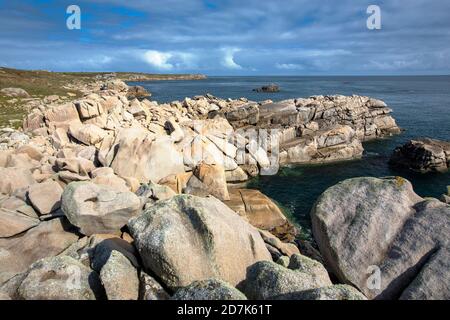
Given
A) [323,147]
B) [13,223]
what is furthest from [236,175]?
[13,223]

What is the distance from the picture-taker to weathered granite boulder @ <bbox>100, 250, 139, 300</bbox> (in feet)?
36.4

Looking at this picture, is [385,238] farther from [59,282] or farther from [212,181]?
[212,181]

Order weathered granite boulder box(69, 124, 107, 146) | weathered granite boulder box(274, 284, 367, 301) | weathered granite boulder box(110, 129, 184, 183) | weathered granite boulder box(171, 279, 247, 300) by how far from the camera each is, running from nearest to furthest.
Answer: weathered granite boulder box(274, 284, 367, 301)
weathered granite boulder box(171, 279, 247, 300)
weathered granite boulder box(110, 129, 184, 183)
weathered granite boulder box(69, 124, 107, 146)

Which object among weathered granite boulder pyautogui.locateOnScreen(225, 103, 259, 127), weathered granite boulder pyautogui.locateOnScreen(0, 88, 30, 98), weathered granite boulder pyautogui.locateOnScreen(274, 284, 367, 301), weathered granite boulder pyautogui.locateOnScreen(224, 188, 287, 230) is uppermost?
weathered granite boulder pyautogui.locateOnScreen(0, 88, 30, 98)

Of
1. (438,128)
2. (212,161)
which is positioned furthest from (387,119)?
(212,161)

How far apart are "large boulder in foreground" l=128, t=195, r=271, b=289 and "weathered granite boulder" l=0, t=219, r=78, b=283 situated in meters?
8.78

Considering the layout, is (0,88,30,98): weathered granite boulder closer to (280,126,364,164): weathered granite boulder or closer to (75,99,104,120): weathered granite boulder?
(75,99,104,120): weathered granite boulder

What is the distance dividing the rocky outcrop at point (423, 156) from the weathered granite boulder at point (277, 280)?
1801 inches

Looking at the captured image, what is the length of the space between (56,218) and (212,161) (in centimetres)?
2174

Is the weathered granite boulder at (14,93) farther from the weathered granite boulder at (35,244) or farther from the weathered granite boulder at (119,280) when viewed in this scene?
the weathered granite boulder at (119,280)

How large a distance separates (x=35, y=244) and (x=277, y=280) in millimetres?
14970

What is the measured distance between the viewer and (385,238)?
534 inches

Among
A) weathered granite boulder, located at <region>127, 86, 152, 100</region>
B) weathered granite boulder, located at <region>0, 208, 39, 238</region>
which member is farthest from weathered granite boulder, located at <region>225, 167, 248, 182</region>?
weathered granite boulder, located at <region>127, 86, 152, 100</region>

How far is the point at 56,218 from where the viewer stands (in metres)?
20.8
